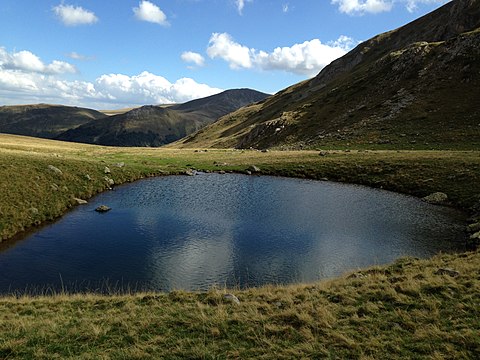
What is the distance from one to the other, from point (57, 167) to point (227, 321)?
47.7 metres

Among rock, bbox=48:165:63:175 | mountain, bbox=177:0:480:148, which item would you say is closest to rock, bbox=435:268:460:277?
rock, bbox=48:165:63:175

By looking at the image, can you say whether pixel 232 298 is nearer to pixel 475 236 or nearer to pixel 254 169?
pixel 475 236

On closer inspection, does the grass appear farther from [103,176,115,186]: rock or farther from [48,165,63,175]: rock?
[103,176,115,186]: rock

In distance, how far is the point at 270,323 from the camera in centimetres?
A: 1539

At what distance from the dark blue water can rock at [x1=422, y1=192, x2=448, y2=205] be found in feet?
4.66

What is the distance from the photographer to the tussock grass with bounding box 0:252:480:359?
13.0 m

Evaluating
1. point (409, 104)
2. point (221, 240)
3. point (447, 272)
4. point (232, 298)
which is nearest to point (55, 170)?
point (221, 240)

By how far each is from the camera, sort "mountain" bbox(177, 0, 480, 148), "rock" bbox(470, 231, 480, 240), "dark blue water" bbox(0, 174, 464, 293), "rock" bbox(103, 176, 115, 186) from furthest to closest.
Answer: "mountain" bbox(177, 0, 480, 148), "rock" bbox(103, 176, 115, 186), "rock" bbox(470, 231, 480, 240), "dark blue water" bbox(0, 174, 464, 293)

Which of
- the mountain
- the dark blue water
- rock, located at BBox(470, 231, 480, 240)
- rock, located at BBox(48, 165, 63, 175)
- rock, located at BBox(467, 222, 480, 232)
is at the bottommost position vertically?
the dark blue water

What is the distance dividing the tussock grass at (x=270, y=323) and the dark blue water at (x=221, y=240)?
530 centimetres

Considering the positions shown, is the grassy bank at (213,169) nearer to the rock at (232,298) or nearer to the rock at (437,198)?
the rock at (437,198)

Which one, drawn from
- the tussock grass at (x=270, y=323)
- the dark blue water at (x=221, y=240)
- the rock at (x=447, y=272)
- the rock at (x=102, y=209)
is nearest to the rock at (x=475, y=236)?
the dark blue water at (x=221, y=240)

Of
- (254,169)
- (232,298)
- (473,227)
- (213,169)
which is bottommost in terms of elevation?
(232,298)

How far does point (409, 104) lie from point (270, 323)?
107223mm
